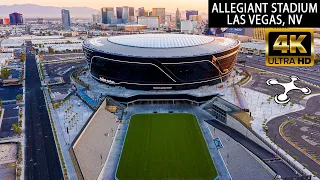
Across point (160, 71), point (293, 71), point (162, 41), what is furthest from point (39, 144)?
point (293, 71)

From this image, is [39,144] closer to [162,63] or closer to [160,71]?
[160,71]

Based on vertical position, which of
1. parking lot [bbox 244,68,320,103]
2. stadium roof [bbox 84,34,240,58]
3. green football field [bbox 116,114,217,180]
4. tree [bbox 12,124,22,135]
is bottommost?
green football field [bbox 116,114,217,180]

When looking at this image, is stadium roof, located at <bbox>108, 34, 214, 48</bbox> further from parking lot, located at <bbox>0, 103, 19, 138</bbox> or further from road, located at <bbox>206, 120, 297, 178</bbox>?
parking lot, located at <bbox>0, 103, 19, 138</bbox>

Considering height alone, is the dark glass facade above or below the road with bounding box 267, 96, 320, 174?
above

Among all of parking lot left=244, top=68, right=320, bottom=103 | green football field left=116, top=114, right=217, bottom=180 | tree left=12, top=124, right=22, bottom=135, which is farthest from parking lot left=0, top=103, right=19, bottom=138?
parking lot left=244, top=68, right=320, bottom=103

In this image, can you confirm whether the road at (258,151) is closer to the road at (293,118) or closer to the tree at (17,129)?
the road at (293,118)

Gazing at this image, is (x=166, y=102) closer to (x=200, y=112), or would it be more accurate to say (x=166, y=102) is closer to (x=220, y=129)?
(x=200, y=112)
